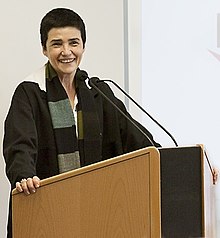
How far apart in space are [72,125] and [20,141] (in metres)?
0.21

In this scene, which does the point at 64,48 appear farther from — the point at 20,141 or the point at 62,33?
Result: the point at 20,141

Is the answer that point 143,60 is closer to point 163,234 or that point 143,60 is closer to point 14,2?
point 14,2

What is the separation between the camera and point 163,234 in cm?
144

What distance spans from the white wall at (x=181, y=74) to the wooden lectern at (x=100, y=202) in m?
1.28

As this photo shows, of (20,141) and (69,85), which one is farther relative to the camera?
(69,85)

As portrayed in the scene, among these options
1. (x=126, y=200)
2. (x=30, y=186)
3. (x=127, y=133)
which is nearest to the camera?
(x=126, y=200)

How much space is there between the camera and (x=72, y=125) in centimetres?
182

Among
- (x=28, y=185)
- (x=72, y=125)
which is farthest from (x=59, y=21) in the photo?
(x=28, y=185)

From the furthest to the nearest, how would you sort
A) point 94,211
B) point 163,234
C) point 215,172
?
point 215,172 → point 163,234 → point 94,211

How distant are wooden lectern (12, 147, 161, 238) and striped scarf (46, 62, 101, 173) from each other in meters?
0.37

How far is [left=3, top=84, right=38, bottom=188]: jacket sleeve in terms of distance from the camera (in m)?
1.57

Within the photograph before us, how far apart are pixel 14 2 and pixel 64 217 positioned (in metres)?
1.27

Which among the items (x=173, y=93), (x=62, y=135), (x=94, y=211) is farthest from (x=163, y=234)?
(x=173, y=93)

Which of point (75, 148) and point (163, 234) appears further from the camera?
point (75, 148)
